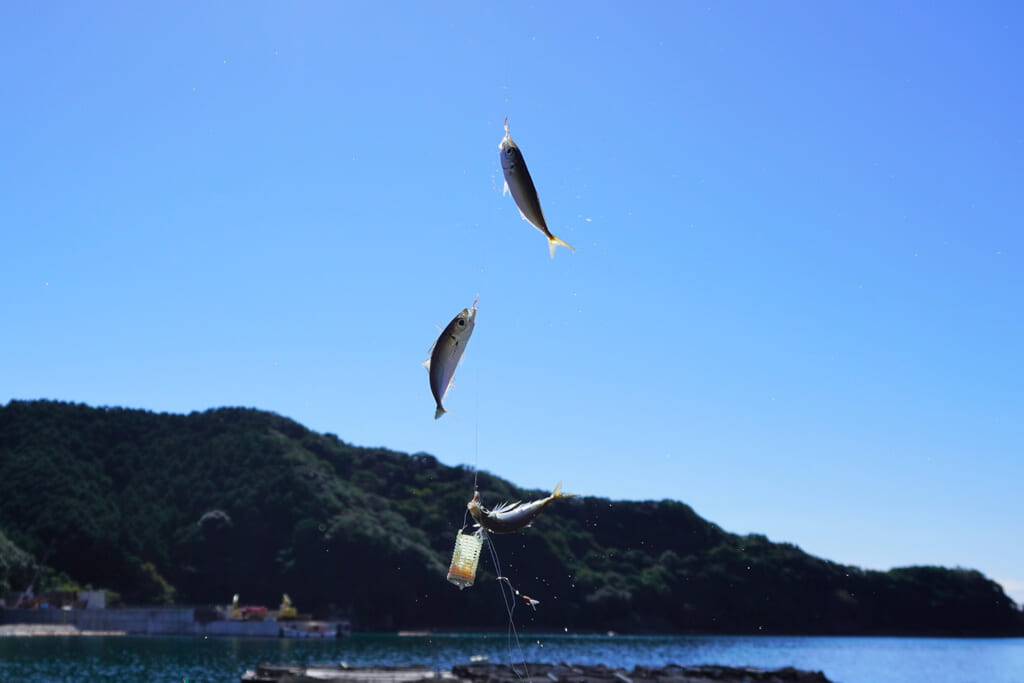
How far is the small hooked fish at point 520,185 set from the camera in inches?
215

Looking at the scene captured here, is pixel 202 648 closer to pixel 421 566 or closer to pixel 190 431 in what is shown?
pixel 421 566

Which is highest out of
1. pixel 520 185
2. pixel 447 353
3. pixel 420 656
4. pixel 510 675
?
pixel 520 185

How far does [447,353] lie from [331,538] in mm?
85471

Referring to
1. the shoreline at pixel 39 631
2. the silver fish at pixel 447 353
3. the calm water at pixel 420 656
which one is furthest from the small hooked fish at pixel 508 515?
the shoreline at pixel 39 631

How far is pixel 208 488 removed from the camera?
3868 inches

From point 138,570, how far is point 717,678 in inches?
2878

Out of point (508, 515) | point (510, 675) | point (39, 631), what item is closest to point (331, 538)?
point (39, 631)

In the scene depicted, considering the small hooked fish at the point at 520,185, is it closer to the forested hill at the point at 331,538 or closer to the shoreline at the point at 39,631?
the forested hill at the point at 331,538

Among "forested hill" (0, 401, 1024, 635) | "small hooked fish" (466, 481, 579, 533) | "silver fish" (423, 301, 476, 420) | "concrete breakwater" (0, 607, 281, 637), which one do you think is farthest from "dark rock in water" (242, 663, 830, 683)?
"concrete breakwater" (0, 607, 281, 637)

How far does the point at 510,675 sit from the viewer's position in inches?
1022

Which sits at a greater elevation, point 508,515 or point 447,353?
point 447,353

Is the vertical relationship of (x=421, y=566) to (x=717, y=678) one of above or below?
above

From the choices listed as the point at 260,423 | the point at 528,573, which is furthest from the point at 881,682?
the point at 260,423

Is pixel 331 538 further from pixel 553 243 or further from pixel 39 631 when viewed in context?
pixel 553 243
